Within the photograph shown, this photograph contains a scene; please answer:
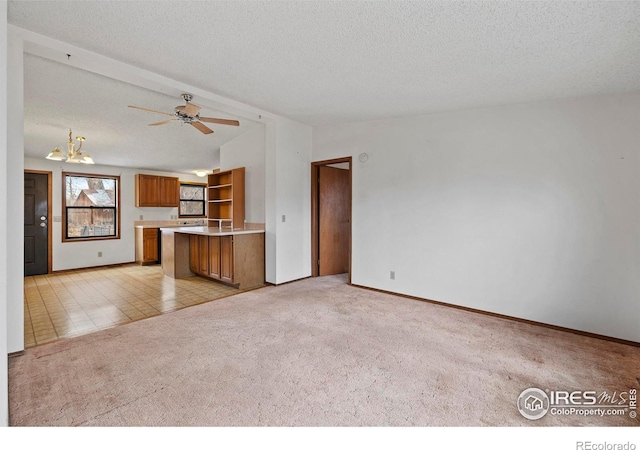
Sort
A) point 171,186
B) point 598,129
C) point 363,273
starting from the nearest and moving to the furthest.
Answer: point 598,129 < point 363,273 < point 171,186

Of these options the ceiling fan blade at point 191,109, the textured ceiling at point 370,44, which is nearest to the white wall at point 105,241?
the textured ceiling at point 370,44

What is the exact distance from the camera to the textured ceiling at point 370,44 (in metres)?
1.90

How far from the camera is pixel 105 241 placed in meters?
6.50

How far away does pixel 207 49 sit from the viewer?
2.42 m

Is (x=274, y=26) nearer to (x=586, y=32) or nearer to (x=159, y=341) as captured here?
(x=586, y=32)

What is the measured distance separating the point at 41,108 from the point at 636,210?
625 cm

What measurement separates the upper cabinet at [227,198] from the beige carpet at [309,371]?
2.06 meters

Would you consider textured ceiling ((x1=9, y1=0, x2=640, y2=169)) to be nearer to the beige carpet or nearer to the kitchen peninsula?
the kitchen peninsula

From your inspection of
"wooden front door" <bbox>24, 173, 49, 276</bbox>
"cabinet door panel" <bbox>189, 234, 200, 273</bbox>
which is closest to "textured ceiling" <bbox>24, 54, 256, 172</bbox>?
"wooden front door" <bbox>24, 173, 49, 276</bbox>

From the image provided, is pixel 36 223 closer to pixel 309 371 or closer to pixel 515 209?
pixel 309 371

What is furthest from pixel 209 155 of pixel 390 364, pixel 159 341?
pixel 390 364

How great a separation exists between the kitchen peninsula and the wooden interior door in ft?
3.47

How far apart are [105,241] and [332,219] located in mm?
4954

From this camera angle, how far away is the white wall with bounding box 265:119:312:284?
451 cm
